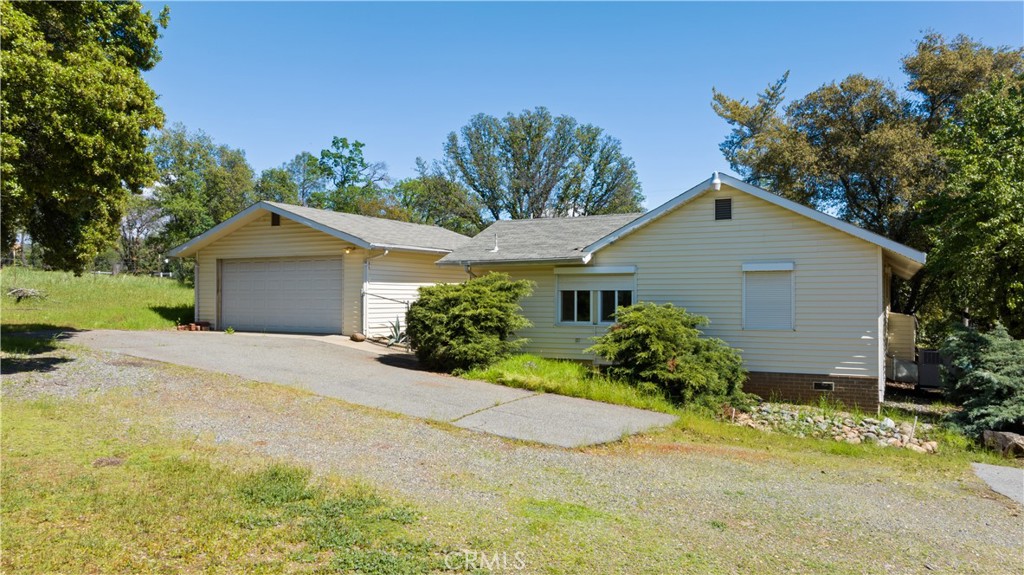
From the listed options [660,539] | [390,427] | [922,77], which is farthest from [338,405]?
[922,77]

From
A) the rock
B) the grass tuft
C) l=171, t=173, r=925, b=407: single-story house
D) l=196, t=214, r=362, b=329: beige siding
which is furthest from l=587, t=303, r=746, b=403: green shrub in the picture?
l=196, t=214, r=362, b=329: beige siding

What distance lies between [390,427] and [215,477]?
2982 millimetres

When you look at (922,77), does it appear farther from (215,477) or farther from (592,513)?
(215,477)

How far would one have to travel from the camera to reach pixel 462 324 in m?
13.4

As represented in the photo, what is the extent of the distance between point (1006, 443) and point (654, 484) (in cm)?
657

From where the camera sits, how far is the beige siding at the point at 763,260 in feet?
41.0

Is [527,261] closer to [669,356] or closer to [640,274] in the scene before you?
[640,274]

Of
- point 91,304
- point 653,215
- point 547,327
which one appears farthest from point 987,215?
point 91,304

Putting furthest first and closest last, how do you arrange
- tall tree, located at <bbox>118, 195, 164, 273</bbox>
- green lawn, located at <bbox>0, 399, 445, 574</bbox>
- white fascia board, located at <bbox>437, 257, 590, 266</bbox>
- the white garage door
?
tall tree, located at <bbox>118, 195, 164, 273</bbox>
the white garage door
white fascia board, located at <bbox>437, 257, 590, 266</bbox>
green lawn, located at <bbox>0, 399, 445, 574</bbox>

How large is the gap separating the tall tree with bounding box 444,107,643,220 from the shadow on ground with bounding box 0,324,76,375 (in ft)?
121

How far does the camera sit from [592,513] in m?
→ 5.36

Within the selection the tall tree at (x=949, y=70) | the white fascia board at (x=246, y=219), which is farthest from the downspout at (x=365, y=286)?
the tall tree at (x=949, y=70)

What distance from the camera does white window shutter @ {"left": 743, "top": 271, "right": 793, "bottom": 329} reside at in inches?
518

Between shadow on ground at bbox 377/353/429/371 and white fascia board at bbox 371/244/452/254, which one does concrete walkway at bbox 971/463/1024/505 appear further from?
white fascia board at bbox 371/244/452/254
